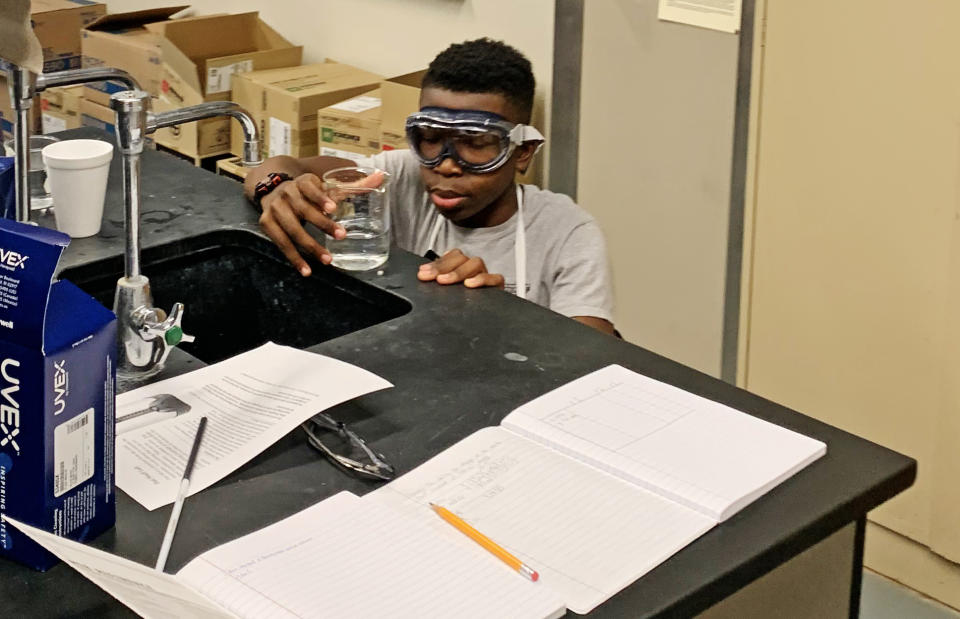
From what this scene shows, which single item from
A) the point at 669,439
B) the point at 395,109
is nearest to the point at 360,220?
the point at 669,439

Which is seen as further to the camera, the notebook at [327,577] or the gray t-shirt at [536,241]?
the gray t-shirt at [536,241]

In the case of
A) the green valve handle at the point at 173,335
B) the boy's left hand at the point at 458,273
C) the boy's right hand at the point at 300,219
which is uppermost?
the boy's right hand at the point at 300,219

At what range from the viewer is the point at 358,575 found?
1.00 metres

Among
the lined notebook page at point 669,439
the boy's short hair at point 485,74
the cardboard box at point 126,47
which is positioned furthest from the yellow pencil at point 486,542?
the cardboard box at point 126,47

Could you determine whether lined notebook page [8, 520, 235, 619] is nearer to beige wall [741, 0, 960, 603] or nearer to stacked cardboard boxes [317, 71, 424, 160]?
beige wall [741, 0, 960, 603]

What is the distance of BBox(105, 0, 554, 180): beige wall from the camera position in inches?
123

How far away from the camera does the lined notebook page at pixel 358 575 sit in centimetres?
96

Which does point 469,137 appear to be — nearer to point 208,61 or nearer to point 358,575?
point 358,575

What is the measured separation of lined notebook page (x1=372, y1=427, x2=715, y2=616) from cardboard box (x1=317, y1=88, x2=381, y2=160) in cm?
215

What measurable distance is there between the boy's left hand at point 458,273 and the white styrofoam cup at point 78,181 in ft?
1.69

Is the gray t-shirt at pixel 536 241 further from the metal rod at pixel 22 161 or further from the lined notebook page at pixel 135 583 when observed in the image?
the lined notebook page at pixel 135 583

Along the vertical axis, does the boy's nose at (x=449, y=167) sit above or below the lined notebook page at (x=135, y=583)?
above

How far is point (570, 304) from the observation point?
1.98m

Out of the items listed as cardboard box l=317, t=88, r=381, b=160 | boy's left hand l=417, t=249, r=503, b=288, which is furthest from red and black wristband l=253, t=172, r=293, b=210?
cardboard box l=317, t=88, r=381, b=160
